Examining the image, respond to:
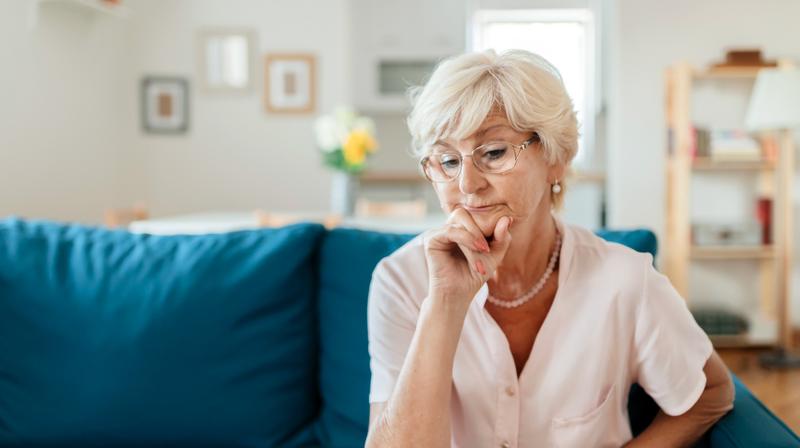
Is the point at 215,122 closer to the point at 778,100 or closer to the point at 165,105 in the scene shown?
the point at 165,105

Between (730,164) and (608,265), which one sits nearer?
(608,265)

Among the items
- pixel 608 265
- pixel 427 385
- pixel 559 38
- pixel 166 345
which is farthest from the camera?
pixel 559 38

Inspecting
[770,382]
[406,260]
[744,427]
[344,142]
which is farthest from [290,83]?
[744,427]

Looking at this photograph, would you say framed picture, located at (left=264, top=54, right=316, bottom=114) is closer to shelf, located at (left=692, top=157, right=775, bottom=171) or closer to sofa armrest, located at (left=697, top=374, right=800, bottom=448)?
shelf, located at (left=692, top=157, right=775, bottom=171)

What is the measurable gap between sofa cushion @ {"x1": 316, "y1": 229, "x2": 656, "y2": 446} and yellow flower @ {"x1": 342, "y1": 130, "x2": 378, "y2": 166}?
6.94 feet

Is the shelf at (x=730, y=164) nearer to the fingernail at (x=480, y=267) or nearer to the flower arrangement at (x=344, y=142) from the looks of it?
the flower arrangement at (x=344, y=142)

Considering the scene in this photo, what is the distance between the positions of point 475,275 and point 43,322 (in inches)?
38.3

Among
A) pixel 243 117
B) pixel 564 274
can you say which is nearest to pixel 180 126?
pixel 243 117

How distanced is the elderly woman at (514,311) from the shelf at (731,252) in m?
3.70

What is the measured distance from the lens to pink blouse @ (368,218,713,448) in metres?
1.32

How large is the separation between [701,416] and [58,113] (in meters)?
4.17

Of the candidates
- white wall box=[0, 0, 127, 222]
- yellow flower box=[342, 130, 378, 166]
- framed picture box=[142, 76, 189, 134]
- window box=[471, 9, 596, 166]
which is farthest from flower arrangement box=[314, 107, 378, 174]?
window box=[471, 9, 596, 166]

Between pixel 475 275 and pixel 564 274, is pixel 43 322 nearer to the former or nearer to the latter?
pixel 475 275

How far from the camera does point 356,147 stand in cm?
382
